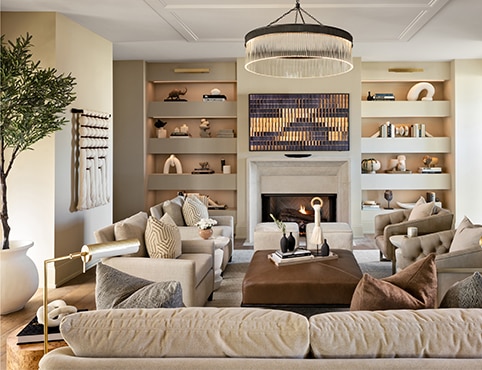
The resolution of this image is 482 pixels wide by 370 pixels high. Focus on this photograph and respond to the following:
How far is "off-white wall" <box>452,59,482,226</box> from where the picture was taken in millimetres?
8438

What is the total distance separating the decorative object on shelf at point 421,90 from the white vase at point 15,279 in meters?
6.69

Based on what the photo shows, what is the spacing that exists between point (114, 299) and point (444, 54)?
24.0 ft

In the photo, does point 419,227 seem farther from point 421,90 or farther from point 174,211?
point 421,90

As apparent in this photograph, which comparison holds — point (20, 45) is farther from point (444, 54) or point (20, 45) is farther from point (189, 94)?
point (444, 54)

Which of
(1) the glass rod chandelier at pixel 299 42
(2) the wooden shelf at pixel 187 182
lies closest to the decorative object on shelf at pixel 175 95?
(2) the wooden shelf at pixel 187 182

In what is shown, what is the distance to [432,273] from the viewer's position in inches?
86.9

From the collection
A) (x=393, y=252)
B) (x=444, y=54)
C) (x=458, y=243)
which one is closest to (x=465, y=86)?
(x=444, y=54)

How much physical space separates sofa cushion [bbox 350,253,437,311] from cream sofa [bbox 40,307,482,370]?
11.5 inches

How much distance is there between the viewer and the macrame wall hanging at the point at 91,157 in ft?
19.3

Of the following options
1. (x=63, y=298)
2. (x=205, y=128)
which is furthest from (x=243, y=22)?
(x=63, y=298)

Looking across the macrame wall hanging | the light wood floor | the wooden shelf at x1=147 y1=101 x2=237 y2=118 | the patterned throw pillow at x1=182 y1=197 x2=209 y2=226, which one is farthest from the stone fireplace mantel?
A: the light wood floor

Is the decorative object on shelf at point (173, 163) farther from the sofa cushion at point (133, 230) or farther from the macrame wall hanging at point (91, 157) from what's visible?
the sofa cushion at point (133, 230)

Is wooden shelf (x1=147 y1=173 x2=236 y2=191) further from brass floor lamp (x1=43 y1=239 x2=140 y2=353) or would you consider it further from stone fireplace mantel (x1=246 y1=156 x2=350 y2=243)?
brass floor lamp (x1=43 y1=239 x2=140 y2=353)

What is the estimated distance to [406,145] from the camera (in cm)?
870
